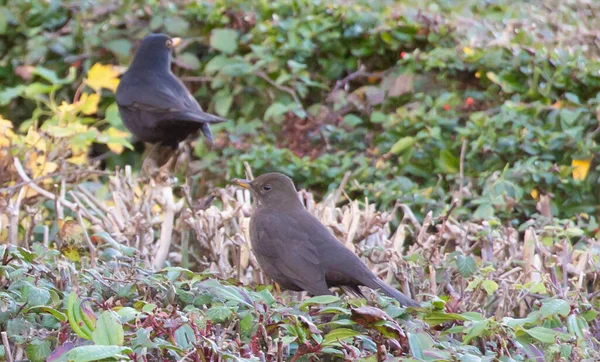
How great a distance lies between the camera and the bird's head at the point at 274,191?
4312 millimetres

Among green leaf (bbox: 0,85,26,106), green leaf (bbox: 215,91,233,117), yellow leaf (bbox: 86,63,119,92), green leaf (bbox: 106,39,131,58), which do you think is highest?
yellow leaf (bbox: 86,63,119,92)

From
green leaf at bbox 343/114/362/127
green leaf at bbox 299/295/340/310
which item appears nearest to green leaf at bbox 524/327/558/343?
green leaf at bbox 299/295/340/310

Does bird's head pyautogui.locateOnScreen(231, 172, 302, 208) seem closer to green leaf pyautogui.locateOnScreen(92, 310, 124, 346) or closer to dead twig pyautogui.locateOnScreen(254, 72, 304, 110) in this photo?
green leaf pyautogui.locateOnScreen(92, 310, 124, 346)

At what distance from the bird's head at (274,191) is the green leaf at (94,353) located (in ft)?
5.68

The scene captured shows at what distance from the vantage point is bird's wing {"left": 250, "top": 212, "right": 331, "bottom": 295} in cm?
393

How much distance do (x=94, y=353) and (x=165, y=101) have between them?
9.38 feet

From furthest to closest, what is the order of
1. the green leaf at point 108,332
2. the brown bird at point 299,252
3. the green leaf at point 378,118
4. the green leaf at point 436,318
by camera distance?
the green leaf at point 378,118 → the brown bird at point 299,252 → the green leaf at point 436,318 → the green leaf at point 108,332

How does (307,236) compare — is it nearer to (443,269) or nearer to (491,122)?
(443,269)

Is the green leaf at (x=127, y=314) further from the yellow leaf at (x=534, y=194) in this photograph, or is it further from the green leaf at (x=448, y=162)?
the green leaf at (x=448, y=162)

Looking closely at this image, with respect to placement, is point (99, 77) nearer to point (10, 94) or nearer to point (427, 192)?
point (10, 94)

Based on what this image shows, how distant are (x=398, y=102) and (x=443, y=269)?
138 inches

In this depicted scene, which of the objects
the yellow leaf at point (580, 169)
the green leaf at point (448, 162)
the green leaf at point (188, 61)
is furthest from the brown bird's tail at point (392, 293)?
the green leaf at point (188, 61)

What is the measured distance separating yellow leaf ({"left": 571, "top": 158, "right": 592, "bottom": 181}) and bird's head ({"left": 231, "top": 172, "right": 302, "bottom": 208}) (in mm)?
2402

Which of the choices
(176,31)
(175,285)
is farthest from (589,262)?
(176,31)
